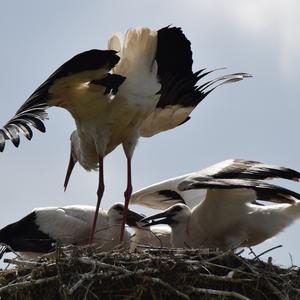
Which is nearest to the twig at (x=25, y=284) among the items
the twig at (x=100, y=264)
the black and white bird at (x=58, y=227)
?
the twig at (x=100, y=264)

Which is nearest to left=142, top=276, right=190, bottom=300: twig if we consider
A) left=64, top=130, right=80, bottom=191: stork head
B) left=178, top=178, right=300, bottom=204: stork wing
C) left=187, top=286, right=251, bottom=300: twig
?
left=187, top=286, right=251, bottom=300: twig

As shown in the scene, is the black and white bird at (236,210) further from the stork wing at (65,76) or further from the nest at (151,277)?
the stork wing at (65,76)

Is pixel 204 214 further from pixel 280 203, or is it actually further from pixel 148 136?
pixel 148 136

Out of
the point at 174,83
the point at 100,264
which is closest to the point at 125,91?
the point at 174,83

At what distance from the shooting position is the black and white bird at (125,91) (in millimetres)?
10398

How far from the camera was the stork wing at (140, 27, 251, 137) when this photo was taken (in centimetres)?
1130

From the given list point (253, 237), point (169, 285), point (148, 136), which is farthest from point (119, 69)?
point (169, 285)

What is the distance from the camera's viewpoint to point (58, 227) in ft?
38.9

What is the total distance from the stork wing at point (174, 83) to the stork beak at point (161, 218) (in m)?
1.10

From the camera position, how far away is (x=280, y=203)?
418 inches

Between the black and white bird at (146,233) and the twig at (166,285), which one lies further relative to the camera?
the black and white bird at (146,233)

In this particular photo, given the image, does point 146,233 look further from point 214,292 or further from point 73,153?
point 214,292

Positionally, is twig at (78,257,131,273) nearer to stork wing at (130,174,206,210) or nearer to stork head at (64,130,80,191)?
stork head at (64,130,80,191)

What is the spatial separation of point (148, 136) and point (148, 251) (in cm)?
276
